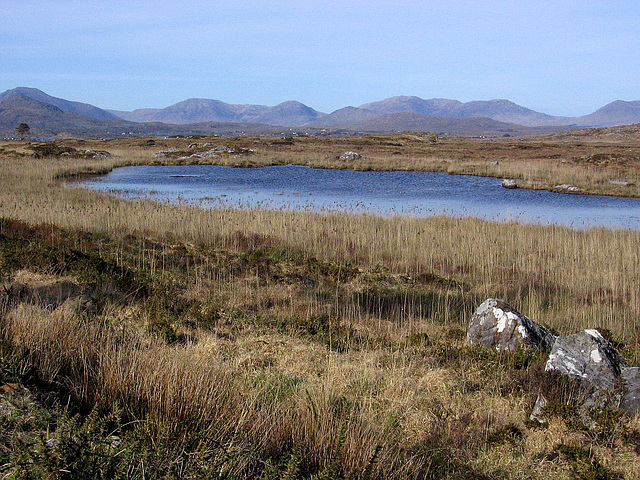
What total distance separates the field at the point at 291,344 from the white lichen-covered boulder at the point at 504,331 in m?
0.30

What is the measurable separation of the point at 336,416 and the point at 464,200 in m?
25.7

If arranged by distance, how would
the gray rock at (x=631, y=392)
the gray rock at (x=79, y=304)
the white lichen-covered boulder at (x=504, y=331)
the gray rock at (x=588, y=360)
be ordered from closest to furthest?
the gray rock at (x=631, y=392) < the gray rock at (x=588, y=360) < the gray rock at (x=79, y=304) < the white lichen-covered boulder at (x=504, y=331)

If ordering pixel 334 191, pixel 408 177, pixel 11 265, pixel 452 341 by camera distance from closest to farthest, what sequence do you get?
pixel 452 341 → pixel 11 265 → pixel 334 191 → pixel 408 177

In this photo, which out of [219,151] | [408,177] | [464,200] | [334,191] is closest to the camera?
[464,200]

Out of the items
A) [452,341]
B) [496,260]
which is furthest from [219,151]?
[452,341]

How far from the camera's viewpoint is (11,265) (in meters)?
9.98

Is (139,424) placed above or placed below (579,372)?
above

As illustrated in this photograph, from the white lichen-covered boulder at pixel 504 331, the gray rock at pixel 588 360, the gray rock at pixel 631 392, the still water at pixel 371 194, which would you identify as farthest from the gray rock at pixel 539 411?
the still water at pixel 371 194

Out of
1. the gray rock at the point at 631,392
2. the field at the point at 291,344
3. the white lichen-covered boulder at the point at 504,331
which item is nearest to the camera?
the field at the point at 291,344

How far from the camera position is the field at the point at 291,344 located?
12.3 feet

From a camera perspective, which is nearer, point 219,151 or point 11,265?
point 11,265

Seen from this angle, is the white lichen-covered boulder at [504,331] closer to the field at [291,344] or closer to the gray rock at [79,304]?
the field at [291,344]

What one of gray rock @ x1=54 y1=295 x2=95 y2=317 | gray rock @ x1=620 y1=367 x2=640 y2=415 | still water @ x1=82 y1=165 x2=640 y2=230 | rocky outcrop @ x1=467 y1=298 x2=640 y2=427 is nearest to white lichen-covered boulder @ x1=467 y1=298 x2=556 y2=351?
rocky outcrop @ x1=467 y1=298 x2=640 y2=427

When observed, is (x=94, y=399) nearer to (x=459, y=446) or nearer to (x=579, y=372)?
(x=459, y=446)
